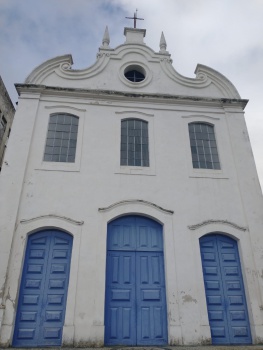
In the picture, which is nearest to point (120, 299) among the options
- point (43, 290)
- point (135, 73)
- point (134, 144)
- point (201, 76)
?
point (43, 290)

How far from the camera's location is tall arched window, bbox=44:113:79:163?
340 inches

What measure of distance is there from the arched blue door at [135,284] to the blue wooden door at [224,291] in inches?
48.6

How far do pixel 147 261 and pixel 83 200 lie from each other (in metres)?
2.41

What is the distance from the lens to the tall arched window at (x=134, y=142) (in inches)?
347

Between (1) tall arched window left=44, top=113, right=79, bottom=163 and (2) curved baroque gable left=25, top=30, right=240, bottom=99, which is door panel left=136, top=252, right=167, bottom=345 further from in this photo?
(2) curved baroque gable left=25, top=30, right=240, bottom=99

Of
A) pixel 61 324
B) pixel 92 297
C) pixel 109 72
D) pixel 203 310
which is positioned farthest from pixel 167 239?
pixel 109 72

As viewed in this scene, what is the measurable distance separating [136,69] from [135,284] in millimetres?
7654

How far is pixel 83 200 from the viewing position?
312 inches

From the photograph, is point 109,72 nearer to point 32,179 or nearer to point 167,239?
point 32,179

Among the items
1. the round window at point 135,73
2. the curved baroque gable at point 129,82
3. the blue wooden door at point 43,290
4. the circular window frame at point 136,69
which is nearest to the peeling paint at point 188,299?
the blue wooden door at point 43,290

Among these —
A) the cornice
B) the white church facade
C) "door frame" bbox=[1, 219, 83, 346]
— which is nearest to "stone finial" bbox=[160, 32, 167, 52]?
the white church facade

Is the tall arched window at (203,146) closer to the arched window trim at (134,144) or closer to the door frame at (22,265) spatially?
the arched window trim at (134,144)

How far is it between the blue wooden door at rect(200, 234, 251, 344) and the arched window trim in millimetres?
3020

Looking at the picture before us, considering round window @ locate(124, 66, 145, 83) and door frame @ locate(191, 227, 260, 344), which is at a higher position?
round window @ locate(124, 66, 145, 83)
